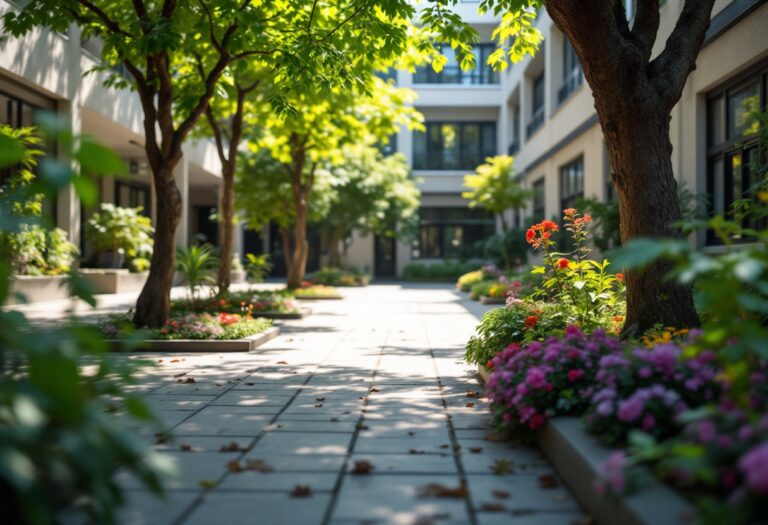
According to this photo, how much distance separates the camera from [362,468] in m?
4.02

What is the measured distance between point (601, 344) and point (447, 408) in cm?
152

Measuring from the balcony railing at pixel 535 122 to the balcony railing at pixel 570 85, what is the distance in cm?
310

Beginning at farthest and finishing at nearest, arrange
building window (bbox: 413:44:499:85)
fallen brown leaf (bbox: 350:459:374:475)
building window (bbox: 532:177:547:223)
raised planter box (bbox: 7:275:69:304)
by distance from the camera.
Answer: building window (bbox: 413:44:499:85)
building window (bbox: 532:177:547:223)
raised planter box (bbox: 7:275:69:304)
fallen brown leaf (bbox: 350:459:374:475)

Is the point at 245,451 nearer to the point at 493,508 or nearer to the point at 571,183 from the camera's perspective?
the point at 493,508

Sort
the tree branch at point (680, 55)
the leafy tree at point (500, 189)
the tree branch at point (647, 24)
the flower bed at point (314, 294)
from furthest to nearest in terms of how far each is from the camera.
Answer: the leafy tree at point (500, 189) → the flower bed at point (314, 294) → the tree branch at point (647, 24) → the tree branch at point (680, 55)

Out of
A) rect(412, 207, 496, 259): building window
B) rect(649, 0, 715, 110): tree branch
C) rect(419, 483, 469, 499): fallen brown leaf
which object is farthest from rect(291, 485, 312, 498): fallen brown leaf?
rect(412, 207, 496, 259): building window

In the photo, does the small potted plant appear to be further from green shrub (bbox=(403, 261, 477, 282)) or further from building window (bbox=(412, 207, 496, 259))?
building window (bbox=(412, 207, 496, 259))

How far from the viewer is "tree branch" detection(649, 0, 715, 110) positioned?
6289 millimetres

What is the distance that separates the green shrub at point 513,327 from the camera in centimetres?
657

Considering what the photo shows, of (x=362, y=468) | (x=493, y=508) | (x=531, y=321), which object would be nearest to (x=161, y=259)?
(x=531, y=321)

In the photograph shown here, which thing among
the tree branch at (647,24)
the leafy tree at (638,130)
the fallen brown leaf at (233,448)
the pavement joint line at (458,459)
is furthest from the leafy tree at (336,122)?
the fallen brown leaf at (233,448)

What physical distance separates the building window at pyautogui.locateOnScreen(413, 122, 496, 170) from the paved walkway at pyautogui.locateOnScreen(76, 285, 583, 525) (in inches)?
1223

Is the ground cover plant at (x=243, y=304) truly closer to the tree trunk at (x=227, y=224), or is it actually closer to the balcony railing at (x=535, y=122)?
the tree trunk at (x=227, y=224)

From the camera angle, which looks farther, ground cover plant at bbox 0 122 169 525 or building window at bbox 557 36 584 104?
building window at bbox 557 36 584 104
